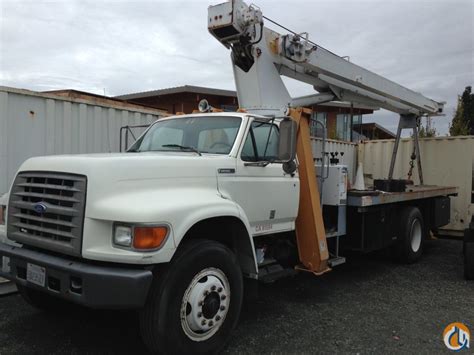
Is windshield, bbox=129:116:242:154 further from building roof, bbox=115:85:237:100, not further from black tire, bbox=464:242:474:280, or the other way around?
building roof, bbox=115:85:237:100

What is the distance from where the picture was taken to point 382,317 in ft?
15.1

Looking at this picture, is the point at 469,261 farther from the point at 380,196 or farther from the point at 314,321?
the point at 314,321

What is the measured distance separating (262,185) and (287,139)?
1.93 ft

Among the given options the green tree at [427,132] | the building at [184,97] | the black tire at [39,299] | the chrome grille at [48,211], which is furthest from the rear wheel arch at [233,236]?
the green tree at [427,132]

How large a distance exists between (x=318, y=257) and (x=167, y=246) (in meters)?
2.33

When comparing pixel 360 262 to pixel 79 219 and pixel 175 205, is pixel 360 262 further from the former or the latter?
pixel 79 219

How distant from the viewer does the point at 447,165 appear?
33.9ft

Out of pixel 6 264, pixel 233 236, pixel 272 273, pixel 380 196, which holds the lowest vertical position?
pixel 272 273

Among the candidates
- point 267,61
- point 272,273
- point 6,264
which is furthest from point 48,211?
point 267,61

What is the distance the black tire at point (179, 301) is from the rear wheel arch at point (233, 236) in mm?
232

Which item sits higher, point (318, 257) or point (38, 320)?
point (318, 257)

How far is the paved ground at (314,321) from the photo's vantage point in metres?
3.80

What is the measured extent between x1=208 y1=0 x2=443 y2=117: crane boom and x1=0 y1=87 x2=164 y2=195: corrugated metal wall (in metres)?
2.21

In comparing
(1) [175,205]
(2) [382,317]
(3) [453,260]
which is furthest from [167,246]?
(3) [453,260]
